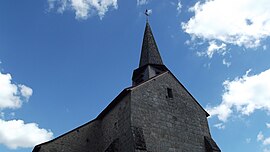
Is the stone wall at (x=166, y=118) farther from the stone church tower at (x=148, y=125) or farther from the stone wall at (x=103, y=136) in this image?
the stone wall at (x=103, y=136)

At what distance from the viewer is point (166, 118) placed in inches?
625

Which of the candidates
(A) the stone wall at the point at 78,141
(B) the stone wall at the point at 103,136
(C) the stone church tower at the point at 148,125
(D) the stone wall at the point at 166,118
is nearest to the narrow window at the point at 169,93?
(C) the stone church tower at the point at 148,125

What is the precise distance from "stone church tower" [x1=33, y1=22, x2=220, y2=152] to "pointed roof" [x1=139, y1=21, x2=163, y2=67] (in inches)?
140

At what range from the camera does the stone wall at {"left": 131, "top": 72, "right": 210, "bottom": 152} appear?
47.5 ft

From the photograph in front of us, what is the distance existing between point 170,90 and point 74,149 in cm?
732

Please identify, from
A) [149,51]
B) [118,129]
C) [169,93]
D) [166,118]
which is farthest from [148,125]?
[149,51]

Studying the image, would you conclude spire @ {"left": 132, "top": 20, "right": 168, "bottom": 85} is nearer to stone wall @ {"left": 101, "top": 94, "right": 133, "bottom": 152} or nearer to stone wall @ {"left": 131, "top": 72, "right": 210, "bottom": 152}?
Result: stone wall @ {"left": 131, "top": 72, "right": 210, "bottom": 152}

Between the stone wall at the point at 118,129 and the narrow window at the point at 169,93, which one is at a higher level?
the narrow window at the point at 169,93

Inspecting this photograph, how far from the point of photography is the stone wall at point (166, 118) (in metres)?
14.5

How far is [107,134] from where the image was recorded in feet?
56.8

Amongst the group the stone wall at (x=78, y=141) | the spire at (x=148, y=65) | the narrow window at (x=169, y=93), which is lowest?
the stone wall at (x=78, y=141)

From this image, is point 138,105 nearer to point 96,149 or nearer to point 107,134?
point 107,134

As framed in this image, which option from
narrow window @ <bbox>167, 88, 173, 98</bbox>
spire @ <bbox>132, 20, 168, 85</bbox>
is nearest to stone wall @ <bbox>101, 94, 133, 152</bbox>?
narrow window @ <bbox>167, 88, 173, 98</bbox>

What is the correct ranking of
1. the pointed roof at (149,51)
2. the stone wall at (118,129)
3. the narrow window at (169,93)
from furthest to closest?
the pointed roof at (149,51), the narrow window at (169,93), the stone wall at (118,129)
